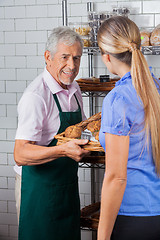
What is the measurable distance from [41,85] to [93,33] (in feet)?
2.78

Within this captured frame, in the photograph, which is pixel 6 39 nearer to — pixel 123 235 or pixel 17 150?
pixel 17 150

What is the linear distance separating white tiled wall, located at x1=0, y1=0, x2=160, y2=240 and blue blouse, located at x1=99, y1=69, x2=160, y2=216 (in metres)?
1.87

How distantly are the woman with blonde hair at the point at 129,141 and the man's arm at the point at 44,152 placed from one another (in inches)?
19.1

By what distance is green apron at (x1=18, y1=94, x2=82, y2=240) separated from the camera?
2.41m

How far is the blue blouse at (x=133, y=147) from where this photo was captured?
5.10 ft

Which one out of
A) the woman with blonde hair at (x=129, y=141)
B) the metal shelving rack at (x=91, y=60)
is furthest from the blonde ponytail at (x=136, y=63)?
the metal shelving rack at (x=91, y=60)

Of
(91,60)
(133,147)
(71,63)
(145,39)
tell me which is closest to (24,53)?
(91,60)

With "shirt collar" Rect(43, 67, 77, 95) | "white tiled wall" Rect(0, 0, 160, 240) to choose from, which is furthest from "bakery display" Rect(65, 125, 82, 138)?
"white tiled wall" Rect(0, 0, 160, 240)

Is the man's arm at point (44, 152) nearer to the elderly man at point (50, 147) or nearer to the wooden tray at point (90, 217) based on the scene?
the elderly man at point (50, 147)

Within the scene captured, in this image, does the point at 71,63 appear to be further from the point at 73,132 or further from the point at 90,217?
the point at 90,217

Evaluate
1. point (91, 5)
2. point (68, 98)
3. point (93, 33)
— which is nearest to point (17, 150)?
point (68, 98)

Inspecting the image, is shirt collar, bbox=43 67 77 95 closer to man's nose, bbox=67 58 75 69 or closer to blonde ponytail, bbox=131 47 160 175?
man's nose, bbox=67 58 75 69

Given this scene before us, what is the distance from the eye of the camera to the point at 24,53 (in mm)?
3629

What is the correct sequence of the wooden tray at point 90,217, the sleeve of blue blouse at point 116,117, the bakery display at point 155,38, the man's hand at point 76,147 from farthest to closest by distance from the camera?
1. the wooden tray at point 90,217
2. the bakery display at point 155,38
3. the man's hand at point 76,147
4. the sleeve of blue blouse at point 116,117
